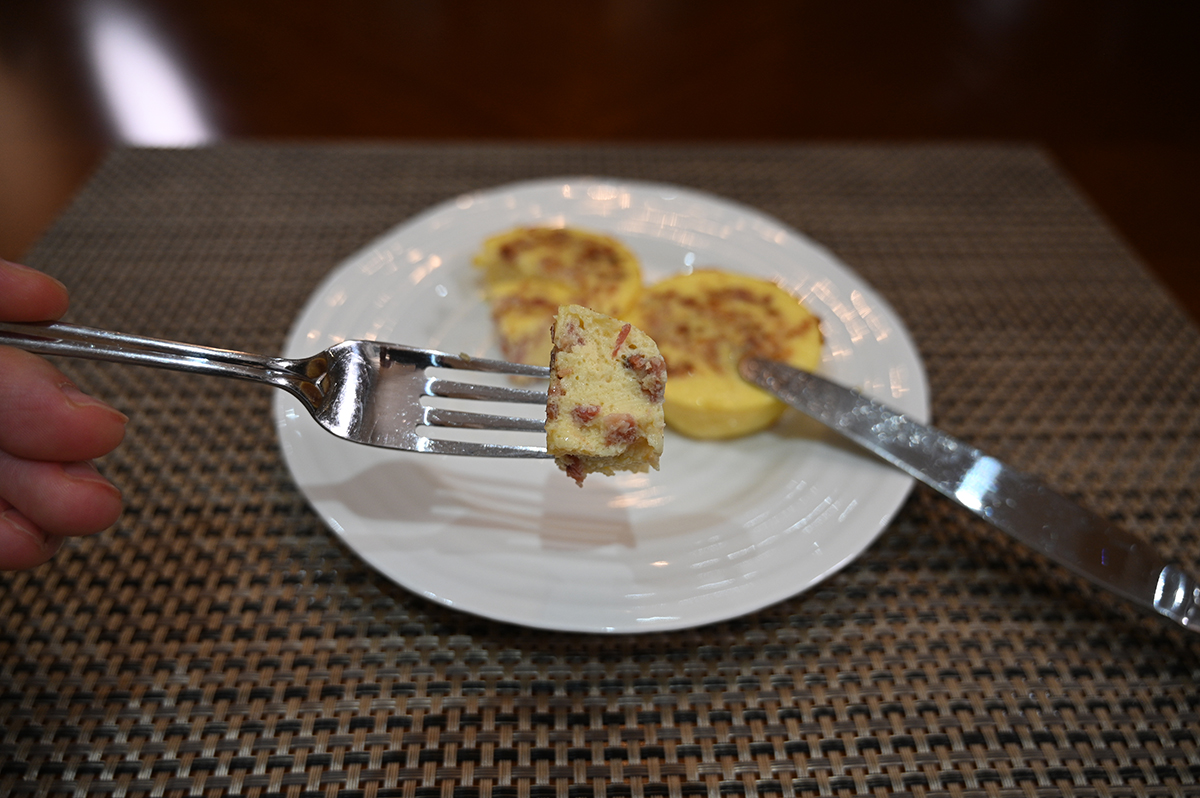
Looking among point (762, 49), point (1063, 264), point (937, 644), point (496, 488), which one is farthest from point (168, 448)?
point (762, 49)

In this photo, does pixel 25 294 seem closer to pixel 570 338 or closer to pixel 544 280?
pixel 570 338

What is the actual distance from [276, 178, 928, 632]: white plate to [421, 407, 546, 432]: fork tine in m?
0.24

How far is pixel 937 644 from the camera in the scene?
142 cm

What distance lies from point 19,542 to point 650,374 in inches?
42.4

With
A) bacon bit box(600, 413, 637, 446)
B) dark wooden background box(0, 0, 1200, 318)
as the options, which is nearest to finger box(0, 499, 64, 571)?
bacon bit box(600, 413, 637, 446)

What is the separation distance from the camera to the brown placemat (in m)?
1.23

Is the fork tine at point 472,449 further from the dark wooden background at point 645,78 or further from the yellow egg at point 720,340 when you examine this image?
the dark wooden background at point 645,78

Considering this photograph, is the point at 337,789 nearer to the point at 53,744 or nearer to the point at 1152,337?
the point at 53,744

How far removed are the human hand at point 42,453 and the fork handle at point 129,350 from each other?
0.14 ft

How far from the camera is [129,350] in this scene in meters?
1.12

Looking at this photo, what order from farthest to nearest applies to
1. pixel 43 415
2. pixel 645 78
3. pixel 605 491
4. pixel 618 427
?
pixel 645 78
pixel 605 491
pixel 618 427
pixel 43 415

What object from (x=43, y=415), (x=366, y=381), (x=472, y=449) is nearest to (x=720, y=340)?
(x=472, y=449)

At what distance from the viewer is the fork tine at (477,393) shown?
1.34 metres

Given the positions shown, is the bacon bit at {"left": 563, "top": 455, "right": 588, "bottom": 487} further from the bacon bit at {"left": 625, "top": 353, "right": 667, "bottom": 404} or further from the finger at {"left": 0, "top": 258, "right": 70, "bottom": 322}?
the finger at {"left": 0, "top": 258, "right": 70, "bottom": 322}
